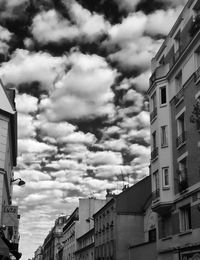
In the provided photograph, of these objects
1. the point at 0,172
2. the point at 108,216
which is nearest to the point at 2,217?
the point at 0,172

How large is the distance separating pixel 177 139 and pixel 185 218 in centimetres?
538

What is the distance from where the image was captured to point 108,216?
53.8 metres

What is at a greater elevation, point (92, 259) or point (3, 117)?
point (3, 117)

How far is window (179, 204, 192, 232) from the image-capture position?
93.5ft

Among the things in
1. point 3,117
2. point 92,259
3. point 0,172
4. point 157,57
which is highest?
point 157,57

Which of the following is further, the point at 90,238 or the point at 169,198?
the point at 90,238

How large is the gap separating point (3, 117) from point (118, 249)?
84.4 feet

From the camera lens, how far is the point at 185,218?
29000 mm

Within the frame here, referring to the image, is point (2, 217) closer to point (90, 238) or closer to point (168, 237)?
point (168, 237)

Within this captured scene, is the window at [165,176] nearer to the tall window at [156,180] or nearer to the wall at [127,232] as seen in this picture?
the tall window at [156,180]

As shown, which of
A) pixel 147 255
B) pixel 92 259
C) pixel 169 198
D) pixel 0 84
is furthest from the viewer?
pixel 92 259

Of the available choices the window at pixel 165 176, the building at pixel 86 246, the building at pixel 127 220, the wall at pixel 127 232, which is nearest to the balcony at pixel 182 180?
the window at pixel 165 176

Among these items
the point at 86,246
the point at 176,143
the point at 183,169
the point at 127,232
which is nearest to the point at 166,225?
the point at 183,169

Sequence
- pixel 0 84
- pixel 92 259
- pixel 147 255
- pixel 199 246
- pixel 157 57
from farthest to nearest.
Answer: pixel 92 259
pixel 147 255
pixel 157 57
pixel 0 84
pixel 199 246
